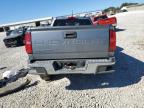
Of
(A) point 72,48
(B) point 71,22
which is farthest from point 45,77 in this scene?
(B) point 71,22

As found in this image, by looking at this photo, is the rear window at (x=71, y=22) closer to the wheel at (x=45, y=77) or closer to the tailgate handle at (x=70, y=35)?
the wheel at (x=45, y=77)

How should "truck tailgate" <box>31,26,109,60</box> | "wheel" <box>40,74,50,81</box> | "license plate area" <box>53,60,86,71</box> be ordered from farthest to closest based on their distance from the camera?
1. "wheel" <box>40,74,50,81</box>
2. "license plate area" <box>53,60,86,71</box>
3. "truck tailgate" <box>31,26,109,60</box>

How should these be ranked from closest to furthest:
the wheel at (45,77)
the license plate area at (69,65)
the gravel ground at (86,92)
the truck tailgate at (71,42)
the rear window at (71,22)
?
the gravel ground at (86,92) → the truck tailgate at (71,42) → the license plate area at (69,65) → the wheel at (45,77) → the rear window at (71,22)

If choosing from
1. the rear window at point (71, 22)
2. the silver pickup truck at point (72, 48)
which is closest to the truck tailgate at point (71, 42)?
the silver pickup truck at point (72, 48)

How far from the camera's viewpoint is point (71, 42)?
6148 mm

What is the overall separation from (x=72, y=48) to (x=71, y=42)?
16 cm

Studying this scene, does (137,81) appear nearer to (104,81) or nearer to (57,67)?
(104,81)

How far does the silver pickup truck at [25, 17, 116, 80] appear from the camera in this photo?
240 inches

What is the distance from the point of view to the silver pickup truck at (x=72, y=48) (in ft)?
20.0

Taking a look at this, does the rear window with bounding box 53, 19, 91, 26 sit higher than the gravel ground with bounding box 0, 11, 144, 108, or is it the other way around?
the rear window with bounding box 53, 19, 91, 26

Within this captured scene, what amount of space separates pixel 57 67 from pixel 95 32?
1.35m

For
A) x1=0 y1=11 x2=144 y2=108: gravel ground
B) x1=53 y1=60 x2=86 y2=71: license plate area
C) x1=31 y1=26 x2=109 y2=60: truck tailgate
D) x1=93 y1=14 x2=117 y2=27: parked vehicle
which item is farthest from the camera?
x1=93 y1=14 x2=117 y2=27: parked vehicle

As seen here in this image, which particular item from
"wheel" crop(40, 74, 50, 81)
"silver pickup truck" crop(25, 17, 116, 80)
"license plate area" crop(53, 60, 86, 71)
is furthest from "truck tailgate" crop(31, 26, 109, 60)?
"wheel" crop(40, 74, 50, 81)

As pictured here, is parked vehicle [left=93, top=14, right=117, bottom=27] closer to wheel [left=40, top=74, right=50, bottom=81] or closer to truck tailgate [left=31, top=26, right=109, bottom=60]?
wheel [left=40, top=74, right=50, bottom=81]
